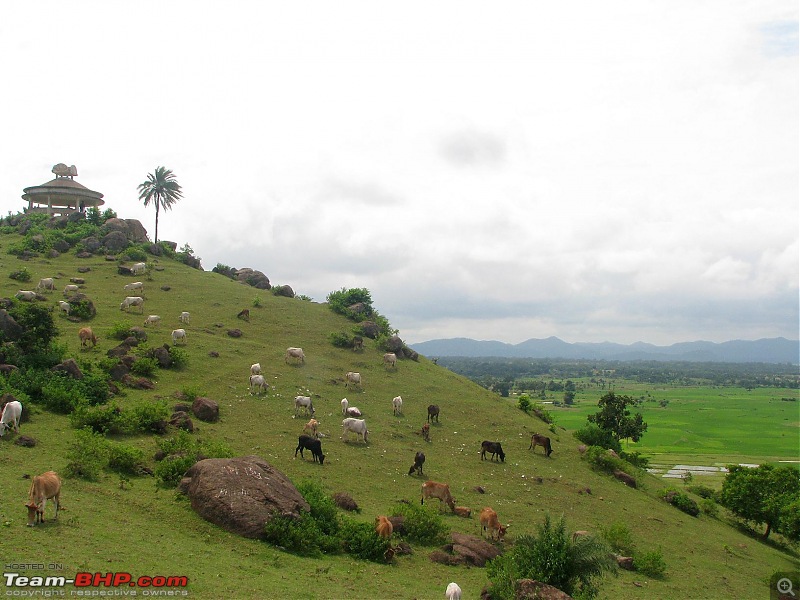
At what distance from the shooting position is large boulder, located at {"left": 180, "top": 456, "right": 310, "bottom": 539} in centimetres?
1619

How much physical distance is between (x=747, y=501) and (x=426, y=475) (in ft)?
79.0

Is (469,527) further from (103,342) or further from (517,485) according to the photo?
(103,342)

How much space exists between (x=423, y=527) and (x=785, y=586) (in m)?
17.3

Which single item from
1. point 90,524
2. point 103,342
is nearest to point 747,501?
point 90,524

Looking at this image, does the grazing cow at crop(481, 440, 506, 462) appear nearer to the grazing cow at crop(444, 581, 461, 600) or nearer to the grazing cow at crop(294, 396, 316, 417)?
the grazing cow at crop(294, 396, 316, 417)

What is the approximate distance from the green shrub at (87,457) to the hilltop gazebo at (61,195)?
63.9m

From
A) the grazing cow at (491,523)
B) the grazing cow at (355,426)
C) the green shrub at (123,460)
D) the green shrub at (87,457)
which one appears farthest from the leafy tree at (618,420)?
the green shrub at (87,457)

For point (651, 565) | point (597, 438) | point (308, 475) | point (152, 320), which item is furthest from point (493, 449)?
point (152, 320)

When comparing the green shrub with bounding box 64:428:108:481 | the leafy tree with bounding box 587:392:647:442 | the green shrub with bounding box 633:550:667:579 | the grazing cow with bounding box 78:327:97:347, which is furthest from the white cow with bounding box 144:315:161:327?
the leafy tree with bounding box 587:392:647:442

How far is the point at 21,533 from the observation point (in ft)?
43.8

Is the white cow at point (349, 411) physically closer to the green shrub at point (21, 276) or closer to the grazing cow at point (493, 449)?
the grazing cow at point (493, 449)

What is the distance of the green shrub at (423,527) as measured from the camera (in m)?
19.2

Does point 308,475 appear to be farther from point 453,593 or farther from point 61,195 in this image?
point 61,195

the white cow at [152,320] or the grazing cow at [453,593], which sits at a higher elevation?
the white cow at [152,320]
